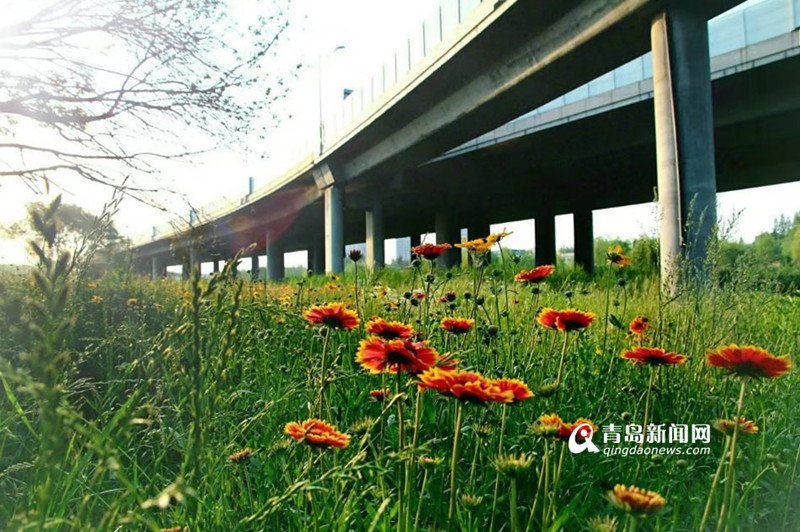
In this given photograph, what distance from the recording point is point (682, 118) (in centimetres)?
720

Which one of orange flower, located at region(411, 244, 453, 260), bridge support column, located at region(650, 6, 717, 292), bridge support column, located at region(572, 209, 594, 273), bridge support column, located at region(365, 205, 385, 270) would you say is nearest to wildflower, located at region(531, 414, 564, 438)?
orange flower, located at region(411, 244, 453, 260)

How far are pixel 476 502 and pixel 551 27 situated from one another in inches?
413

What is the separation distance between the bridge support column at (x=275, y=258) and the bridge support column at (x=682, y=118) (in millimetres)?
30384

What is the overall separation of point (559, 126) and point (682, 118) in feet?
29.0

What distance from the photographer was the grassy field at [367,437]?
58 centimetres

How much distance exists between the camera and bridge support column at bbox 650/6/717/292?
274 inches

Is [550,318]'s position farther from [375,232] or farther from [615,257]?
[375,232]

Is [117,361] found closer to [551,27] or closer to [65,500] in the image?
[65,500]

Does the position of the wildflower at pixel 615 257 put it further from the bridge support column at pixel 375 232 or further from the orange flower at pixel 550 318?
the bridge support column at pixel 375 232

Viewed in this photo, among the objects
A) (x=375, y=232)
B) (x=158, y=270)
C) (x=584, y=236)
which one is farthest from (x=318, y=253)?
(x=158, y=270)

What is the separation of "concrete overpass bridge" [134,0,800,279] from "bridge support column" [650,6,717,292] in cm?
2

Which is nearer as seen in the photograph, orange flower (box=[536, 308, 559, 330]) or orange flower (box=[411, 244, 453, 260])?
orange flower (box=[536, 308, 559, 330])

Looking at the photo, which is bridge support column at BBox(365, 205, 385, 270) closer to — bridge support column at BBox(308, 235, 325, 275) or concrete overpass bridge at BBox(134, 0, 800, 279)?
concrete overpass bridge at BBox(134, 0, 800, 279)

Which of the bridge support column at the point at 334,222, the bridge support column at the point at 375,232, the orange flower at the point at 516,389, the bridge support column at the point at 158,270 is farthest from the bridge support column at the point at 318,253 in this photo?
the orange flower at the point at 516,389
